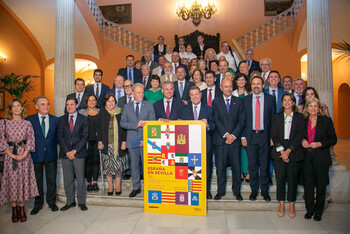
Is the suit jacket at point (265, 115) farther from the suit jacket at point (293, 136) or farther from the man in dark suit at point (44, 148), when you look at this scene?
the man in dark suit at point (44, 148)

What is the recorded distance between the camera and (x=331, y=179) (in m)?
4.12

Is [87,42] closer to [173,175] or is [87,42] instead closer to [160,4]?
[160,4]

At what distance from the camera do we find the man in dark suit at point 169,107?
3.86m

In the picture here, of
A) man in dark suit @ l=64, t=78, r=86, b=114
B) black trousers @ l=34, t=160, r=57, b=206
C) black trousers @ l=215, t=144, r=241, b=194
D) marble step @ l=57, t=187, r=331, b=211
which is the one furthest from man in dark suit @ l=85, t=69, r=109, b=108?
black trousers @ l=215, t=144, r=241, b=194

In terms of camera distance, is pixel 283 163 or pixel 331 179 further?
pixel 331 179

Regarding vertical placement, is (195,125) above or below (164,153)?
above

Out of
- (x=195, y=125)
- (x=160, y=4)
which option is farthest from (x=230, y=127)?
(x=160, y=4)

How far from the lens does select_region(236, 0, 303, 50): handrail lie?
9109mm

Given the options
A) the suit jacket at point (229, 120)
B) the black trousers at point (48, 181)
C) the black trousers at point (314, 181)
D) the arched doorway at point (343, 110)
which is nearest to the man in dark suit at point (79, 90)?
the black trousers at point (48, 181)

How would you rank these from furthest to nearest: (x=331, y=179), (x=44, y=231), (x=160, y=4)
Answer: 1. (x=160, y=4)
2. (x=331, y=179)
3. (x=44, y=231)

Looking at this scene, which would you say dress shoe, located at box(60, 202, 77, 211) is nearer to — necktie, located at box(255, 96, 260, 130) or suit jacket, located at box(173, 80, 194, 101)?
suit jacket, located at box(173, 80, 194, 101)

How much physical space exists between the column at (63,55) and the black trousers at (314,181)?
14.8 feet

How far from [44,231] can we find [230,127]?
9.33 ft

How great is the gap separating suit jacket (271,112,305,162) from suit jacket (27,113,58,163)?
10.8ft
